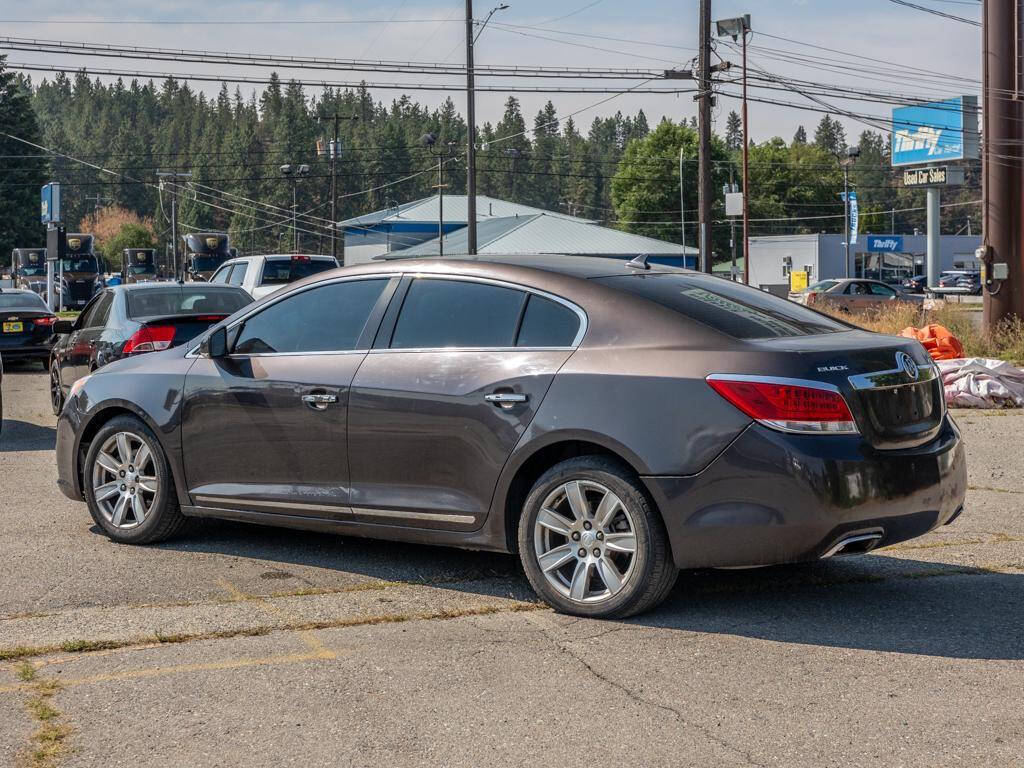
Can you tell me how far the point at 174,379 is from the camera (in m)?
6.93

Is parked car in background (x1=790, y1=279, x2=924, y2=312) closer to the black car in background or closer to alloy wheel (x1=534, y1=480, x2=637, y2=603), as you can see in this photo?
the black car in background

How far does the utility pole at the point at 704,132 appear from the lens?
2930 cm

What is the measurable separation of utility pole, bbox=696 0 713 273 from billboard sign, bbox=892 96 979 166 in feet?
104

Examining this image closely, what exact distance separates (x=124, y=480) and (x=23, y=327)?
56.3ft

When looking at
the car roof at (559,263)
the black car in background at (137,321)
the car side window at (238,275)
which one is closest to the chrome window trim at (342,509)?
the car roof at (559,263)

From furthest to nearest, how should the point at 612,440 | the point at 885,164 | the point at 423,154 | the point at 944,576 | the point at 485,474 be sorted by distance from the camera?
the point at 885,164, the point at 423,154, the point at 944,576, the point at 485,474, the point at 612,440

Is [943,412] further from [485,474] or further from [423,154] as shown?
[423,154]

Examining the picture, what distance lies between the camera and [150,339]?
12719 millimetres

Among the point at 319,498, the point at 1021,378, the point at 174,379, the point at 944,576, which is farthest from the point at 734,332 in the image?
the point at 1021,378

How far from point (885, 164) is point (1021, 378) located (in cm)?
19212

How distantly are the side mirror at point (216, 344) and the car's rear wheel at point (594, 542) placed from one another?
6.95 feet

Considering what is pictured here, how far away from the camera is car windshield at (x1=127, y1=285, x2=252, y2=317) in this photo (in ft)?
44.1

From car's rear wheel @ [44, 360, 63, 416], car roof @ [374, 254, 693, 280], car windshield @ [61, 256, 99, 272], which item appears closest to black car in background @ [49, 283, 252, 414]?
car's rear wheel @ [44, 360, 63, 416]

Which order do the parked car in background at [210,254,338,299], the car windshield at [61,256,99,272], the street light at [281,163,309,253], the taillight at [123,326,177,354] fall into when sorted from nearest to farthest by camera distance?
the taillight at [123,326,177,354], the parked car in background at [210,254,338,299], the car windshield at [61,256,99,272], the street light at [281,163,309,253]
